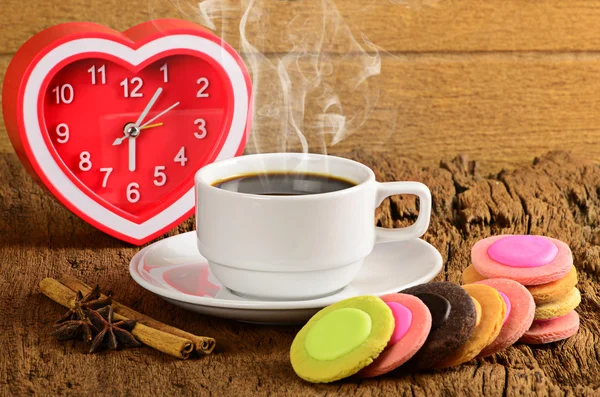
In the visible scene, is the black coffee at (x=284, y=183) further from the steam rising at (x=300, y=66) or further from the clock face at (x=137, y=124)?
the steam rising at (x=300, y=66)

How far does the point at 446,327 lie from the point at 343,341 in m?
0.12

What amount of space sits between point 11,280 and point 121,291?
195 millimetres

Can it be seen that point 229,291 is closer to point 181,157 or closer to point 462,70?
point 181,157

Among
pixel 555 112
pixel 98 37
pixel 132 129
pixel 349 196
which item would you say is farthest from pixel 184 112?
pixel 555 112

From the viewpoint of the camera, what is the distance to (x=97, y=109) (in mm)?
1562

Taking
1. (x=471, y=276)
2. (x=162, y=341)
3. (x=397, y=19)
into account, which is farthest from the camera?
(x=397, y=19)

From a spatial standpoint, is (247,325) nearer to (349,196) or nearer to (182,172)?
(349,196)

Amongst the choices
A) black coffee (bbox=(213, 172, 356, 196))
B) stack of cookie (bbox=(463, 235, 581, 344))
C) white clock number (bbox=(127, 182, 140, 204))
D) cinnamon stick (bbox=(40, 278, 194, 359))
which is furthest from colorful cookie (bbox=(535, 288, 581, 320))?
white clock number (bbox=(127, 182, 140, 204))

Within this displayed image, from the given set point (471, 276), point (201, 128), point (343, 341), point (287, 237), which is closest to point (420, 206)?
point (471, 276)

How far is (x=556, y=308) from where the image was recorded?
1.13m

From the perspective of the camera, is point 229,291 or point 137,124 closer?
point 229,291

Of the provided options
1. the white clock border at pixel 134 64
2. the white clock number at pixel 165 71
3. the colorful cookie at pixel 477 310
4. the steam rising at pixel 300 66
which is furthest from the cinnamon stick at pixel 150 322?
the steam rising at pixel 300 66

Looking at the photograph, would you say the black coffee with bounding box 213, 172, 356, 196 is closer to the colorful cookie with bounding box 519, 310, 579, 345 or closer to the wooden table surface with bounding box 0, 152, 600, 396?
the wooden table surface with bounding box 0, 152, 600, 396

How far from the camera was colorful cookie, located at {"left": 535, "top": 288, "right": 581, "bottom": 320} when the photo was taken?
3.69 feet
